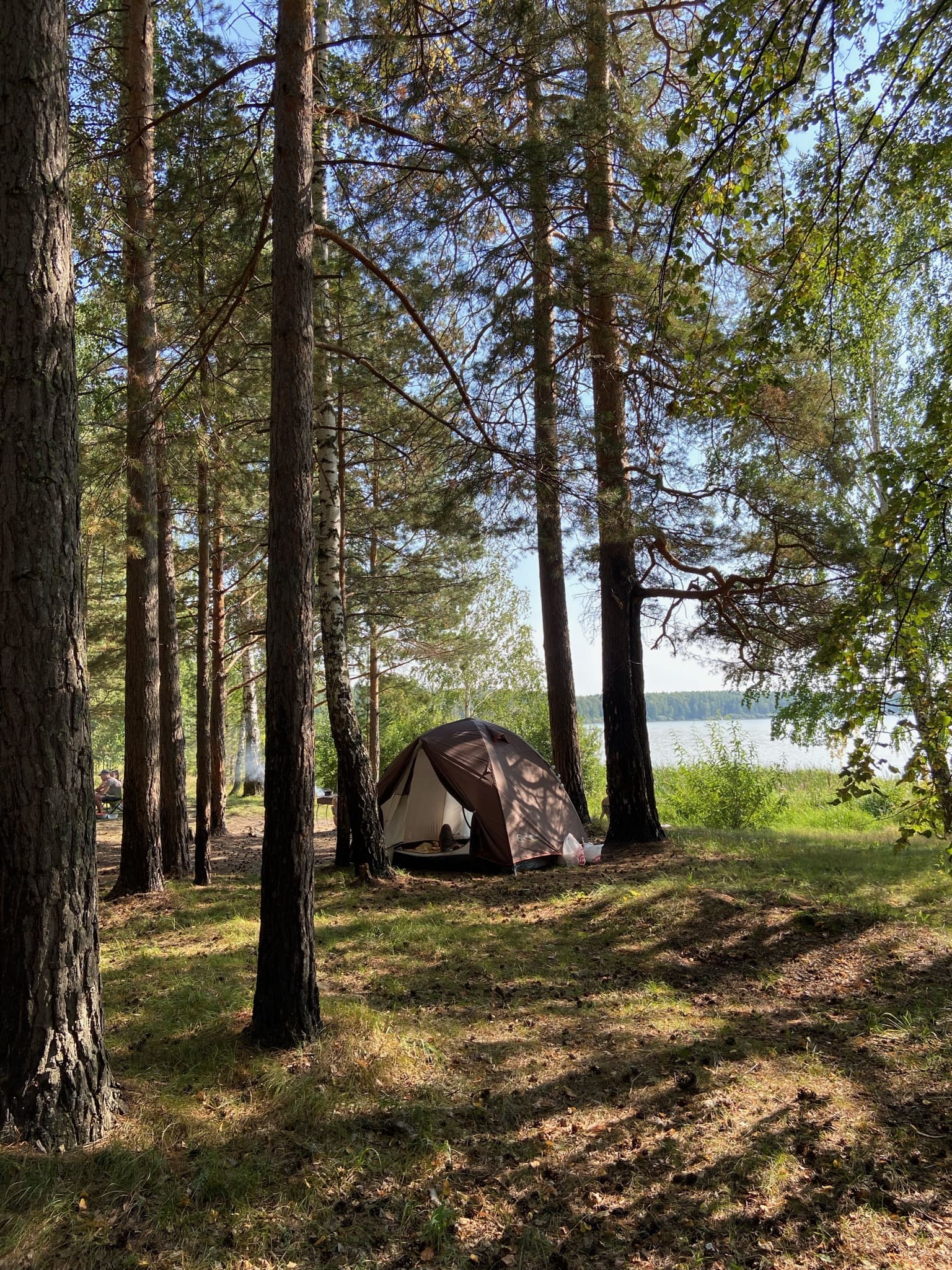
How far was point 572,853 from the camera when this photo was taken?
869cm

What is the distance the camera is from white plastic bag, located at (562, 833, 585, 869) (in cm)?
865

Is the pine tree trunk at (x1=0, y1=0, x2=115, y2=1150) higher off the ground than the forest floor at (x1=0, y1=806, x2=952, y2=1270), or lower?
higher

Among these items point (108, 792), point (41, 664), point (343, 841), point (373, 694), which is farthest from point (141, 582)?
point (108, 792)

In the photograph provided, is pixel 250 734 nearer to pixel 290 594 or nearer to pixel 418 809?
pixel 418 809

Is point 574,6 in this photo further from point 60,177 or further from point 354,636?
point 354,636

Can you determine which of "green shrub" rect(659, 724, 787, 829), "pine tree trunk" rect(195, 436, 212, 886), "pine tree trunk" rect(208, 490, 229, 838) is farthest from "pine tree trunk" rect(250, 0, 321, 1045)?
"green shrub" rect(659, 724, 787, 829)

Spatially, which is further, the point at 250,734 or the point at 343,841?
the point at 250,734

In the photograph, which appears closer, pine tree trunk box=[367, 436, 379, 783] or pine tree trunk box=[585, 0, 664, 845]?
pine tree trunk box=[585, 0, 664, 845]

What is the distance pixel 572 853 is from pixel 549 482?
448 cm

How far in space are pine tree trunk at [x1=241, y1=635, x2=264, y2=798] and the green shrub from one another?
9.30 m

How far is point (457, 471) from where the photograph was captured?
6.88 m

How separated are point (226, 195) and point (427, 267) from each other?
1.66m

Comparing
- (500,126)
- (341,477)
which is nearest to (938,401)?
(500,126)

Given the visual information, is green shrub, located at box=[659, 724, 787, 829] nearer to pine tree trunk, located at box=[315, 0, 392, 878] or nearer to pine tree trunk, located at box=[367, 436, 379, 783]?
pine tree trunk, located at box=[367, 436, 379, 783]
